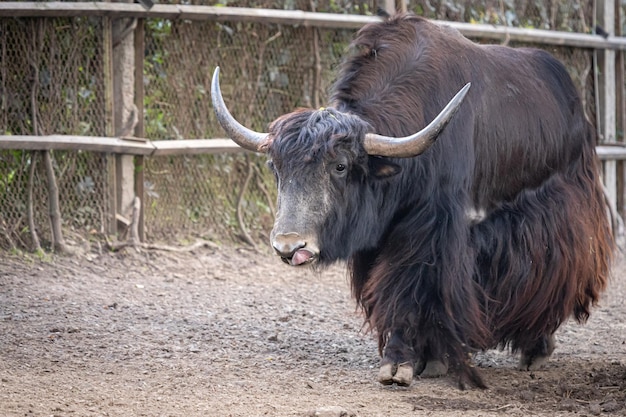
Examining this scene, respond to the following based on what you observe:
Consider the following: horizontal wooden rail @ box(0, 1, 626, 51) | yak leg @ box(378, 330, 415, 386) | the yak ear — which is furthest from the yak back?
horizontal wooden rail @ box(0, 1, 626, 51)

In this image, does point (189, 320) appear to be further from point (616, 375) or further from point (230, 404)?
point (616, 375)

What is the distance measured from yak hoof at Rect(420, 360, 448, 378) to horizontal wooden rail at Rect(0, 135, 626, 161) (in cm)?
347

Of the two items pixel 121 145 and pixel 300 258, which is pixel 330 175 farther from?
pixel 121 145

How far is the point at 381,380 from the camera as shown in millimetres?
5113

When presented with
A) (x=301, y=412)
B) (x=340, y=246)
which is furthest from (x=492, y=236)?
(x=301, y=412)

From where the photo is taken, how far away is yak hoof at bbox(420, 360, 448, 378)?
5402 mm

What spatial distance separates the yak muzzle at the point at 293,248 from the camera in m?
4.81

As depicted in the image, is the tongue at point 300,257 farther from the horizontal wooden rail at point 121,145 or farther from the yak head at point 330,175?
the horizontal wooden rail at point 121,145

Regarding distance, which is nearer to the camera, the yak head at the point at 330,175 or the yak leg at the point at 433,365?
the yak head at the point at 330,175

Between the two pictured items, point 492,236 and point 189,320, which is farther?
point 189,320

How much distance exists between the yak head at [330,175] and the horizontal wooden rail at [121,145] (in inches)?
110

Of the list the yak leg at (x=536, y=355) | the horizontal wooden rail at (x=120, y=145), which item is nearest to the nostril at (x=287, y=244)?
the yak leg at (x=536, y=355)

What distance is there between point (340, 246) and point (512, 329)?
1246mm

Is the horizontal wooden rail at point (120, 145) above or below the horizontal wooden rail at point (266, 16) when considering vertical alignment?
below
